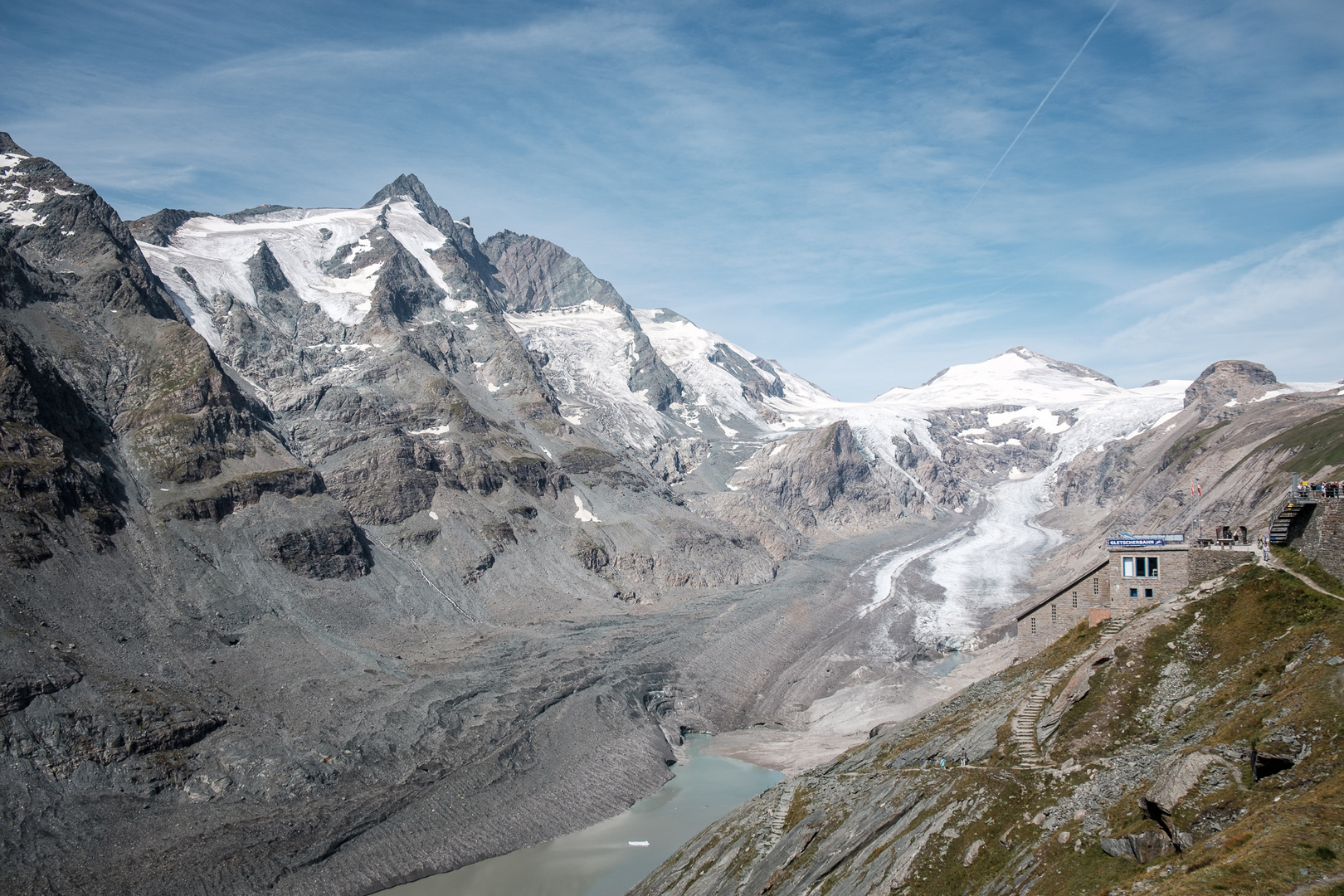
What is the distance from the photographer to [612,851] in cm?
7069

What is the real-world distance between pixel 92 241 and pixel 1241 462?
19621 cm

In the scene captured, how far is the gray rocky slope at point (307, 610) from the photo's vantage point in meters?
68.7

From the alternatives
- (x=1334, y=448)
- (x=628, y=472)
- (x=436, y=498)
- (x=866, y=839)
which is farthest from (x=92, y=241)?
(x=1334, y=448)

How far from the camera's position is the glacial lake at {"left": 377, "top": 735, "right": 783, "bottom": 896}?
65.3 meters

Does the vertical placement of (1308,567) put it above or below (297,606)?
above

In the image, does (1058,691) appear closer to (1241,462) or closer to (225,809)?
(225,809)

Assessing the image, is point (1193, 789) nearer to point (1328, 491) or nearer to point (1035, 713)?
point (1035, 713)

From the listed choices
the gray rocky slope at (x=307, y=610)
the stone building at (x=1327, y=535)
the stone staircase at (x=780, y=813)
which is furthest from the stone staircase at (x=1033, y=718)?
the gray rocky slope at (x=307, y=610)

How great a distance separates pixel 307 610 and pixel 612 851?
6185 cm

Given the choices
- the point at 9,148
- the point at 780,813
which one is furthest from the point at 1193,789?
the point at 9,148

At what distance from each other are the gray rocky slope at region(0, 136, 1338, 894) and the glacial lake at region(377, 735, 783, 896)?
6.47 ft

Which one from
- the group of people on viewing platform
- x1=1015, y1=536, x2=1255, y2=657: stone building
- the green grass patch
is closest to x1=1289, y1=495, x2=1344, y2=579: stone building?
the green grass patch

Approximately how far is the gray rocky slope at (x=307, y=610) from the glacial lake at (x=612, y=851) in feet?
6.47

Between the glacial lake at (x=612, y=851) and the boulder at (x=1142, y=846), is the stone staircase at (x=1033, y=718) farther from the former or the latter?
the glacial lake at (x=612, y=851)
